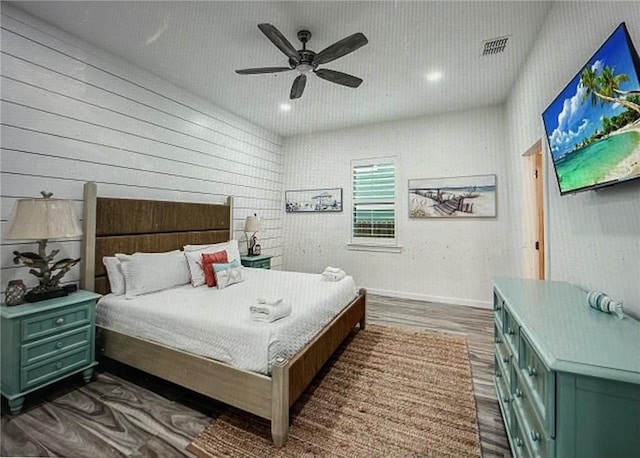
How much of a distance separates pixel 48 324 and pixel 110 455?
3.51 feet

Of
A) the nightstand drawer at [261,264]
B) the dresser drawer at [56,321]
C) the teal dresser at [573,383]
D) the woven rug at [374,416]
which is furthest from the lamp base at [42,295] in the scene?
the teal dresser at [573,383]

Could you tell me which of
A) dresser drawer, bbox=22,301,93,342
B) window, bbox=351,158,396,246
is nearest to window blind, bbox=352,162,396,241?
window, bbox=351,158,396,246

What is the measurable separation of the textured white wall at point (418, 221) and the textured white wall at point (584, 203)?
1.40 meters

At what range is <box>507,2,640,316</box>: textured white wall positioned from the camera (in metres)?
1.39

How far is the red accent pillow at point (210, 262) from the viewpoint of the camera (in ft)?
9.73

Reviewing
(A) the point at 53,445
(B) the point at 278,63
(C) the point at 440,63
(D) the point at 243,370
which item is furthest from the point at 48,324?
(C) the point at 440,63

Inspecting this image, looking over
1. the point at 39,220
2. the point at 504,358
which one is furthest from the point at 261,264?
the point at 504,358

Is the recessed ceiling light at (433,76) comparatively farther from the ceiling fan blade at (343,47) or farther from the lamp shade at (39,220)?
the lamp shade at (39,220)

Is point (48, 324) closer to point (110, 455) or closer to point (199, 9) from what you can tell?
point (110, 455)

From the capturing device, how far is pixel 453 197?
4359mm

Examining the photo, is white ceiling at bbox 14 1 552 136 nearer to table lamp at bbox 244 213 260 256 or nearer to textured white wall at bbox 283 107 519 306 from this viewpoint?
textured white wall at bbox 283 107 519 306

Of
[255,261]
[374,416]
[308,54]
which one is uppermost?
[308,54]

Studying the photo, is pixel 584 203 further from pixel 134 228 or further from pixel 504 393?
pixel 134 228

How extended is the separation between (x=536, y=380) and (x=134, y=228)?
134 inches
